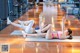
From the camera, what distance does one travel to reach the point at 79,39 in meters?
2.57

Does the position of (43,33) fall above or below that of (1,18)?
above

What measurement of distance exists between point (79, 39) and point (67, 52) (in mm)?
603

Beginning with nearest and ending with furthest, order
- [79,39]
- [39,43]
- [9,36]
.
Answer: [39,43]
[79,39]
[9,36]

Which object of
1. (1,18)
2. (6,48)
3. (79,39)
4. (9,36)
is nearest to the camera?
(6,48)

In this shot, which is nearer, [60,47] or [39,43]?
[60,47]

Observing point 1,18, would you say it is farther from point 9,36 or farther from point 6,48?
point 6,48

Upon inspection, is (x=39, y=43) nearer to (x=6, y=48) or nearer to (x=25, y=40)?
A: (x=25, y=40)

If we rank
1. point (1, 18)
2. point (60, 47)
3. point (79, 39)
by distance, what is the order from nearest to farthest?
point (60, 47), point (79, 39), point (1, 18)

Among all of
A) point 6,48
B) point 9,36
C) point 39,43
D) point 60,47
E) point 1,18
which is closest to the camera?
point 6,48

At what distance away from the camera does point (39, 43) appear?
2369mm

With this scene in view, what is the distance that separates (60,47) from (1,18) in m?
8.71

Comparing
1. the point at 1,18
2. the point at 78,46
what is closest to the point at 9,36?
the point at 78,46

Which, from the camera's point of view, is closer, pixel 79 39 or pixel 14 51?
pixel 14 51

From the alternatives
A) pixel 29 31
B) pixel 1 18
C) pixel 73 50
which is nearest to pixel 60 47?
pixel 73 50
